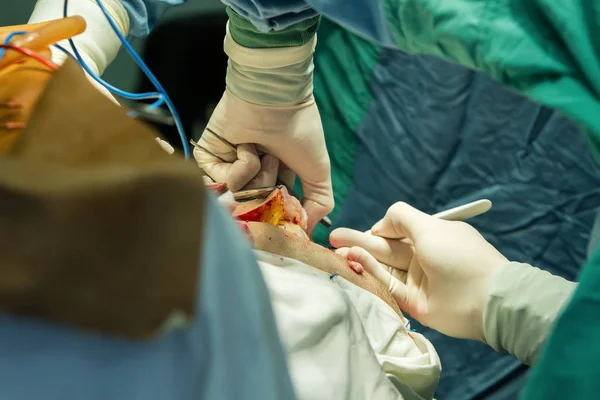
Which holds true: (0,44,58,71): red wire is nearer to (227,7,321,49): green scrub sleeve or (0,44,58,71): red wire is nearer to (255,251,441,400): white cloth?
(255,251,441,400): white cloth

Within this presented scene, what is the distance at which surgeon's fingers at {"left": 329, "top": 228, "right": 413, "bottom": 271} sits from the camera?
90cm

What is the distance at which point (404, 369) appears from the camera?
0.60 metres

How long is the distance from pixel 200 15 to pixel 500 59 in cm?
95

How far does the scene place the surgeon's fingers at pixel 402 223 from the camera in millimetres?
824

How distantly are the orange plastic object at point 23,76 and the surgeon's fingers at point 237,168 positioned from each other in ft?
1.29

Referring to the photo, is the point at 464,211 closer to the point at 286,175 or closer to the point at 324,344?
the point at 286,175

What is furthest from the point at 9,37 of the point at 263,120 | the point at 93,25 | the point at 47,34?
the point at 263,120

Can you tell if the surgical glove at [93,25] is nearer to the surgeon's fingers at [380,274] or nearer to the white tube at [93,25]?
the white tube at [93,25]

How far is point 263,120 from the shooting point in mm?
835

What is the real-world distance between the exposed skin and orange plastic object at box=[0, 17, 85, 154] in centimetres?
32

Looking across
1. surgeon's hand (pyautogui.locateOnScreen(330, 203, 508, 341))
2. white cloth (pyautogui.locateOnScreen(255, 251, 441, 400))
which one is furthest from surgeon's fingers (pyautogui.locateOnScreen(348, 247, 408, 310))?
white cloth (pyautogui.locateOnScreen(255, 251, 441, 400))

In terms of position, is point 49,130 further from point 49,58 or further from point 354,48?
point 354,48

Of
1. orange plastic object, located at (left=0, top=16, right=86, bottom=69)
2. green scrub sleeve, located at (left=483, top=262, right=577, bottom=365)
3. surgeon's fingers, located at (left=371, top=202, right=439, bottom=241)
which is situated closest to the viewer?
orange plastic object, located at (left=0, top=16, right=86, bottom=69)

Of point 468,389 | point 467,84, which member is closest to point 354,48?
point 467,84
